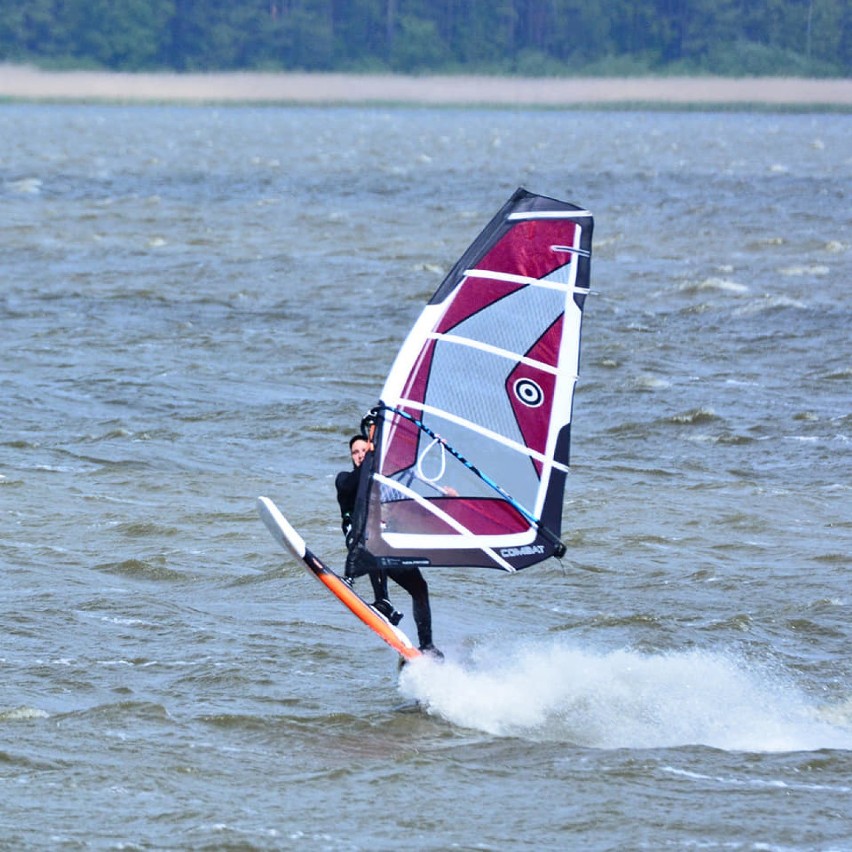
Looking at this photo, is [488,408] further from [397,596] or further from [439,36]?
[439,36]

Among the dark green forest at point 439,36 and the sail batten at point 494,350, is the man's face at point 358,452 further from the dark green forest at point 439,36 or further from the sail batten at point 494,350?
the dark green forest at point 439,36

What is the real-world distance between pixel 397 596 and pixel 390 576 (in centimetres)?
250

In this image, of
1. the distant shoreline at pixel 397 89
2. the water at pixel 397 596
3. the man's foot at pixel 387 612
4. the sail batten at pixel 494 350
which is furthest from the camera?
the distant shoreline at pixel 397 89

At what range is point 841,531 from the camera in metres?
13.3

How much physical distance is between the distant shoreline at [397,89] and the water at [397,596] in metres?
109

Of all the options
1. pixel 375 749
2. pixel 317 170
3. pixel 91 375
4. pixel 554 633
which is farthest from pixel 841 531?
pixel 317 170

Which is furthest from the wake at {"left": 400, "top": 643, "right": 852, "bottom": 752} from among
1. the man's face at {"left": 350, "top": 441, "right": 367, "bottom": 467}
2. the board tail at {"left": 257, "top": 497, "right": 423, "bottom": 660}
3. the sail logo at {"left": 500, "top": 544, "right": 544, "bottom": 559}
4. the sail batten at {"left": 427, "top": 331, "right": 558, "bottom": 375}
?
the sail batten at {"left": 427, "top": 331, "right": 558, "bottom": 375}

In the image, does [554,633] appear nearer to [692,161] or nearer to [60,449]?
[60,449]

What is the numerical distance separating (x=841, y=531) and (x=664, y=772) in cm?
531

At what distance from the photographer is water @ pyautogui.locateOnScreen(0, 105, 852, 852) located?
26.7 feet

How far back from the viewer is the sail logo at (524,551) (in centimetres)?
926

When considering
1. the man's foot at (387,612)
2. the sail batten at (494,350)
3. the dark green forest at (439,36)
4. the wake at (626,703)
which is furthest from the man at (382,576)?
the dark green forest at (439,36)

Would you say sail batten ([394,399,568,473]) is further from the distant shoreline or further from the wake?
the distant shoreline

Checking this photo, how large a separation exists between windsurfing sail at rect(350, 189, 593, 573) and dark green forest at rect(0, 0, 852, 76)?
133239mm
